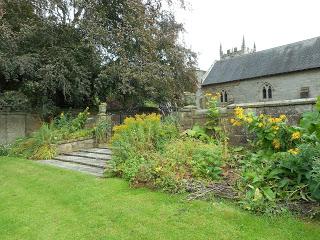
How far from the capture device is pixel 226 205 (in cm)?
494

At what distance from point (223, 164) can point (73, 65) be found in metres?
9.07

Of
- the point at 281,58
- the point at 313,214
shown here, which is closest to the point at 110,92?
the point at 313,214

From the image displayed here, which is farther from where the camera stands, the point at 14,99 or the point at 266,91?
the point at 266,91

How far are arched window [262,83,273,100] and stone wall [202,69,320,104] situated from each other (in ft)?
0.78

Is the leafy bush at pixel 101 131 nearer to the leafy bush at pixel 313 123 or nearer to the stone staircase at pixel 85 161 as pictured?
the stone staircase at pixel 85 161

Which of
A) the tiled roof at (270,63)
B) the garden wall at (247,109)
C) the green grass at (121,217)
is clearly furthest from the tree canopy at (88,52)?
the tiled roof at (270,63)

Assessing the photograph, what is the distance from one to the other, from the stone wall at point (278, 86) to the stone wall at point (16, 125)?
2248 cm

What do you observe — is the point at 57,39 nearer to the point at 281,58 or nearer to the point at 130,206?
the point at 130,206

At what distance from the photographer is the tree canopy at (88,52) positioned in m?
13.0

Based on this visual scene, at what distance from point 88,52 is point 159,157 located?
917 cm

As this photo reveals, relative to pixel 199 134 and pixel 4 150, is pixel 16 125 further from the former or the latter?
pixel 199 134

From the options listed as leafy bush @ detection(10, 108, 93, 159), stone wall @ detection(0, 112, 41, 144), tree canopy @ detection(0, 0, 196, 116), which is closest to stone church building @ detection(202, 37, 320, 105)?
tree canopy @ detection(0, 0, 196, 116)

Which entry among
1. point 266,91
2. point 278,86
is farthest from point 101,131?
point 266,91

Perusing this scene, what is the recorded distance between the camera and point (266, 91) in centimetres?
3089
